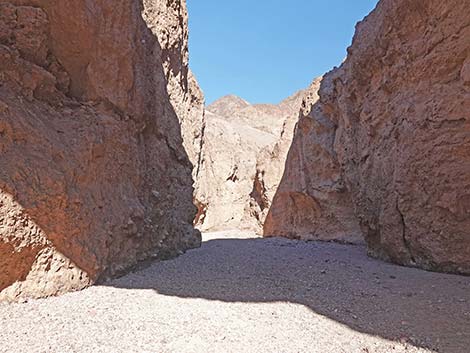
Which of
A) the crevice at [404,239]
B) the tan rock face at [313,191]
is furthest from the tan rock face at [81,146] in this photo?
the tan rock face at [313,191]

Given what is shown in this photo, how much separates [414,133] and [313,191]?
15.9 ft

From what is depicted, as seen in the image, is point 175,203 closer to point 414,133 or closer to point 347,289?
point 347,289

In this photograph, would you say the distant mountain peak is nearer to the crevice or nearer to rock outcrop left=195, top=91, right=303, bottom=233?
rock outcrop left=195, top=91, right=303, bottom=233

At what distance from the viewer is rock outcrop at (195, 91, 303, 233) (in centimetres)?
1448

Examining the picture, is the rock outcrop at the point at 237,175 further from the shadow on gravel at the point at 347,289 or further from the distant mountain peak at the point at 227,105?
the distant mountain peak at the point at 227,105

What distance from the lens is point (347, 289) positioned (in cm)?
337

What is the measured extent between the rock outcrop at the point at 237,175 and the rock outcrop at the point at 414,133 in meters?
7.43

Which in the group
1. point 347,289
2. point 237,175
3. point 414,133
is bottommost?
point 347,289

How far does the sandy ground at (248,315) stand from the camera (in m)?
2.02

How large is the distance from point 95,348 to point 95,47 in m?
3.30

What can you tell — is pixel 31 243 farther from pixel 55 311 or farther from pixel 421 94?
pixel 421 94

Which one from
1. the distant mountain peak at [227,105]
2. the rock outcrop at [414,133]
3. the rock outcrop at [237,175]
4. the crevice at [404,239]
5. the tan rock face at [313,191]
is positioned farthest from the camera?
the distant mountain peak at [227,105]

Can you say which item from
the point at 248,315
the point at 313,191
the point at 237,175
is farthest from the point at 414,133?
the point at 237,175

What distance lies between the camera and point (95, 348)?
188 cm
